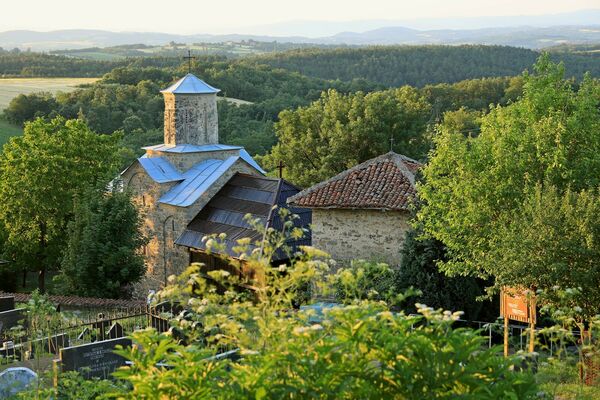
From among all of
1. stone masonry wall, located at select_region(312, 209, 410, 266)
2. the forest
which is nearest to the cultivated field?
the forest

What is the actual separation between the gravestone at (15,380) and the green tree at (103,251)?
1346 centimetres

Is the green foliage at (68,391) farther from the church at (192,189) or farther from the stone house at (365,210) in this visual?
the church at (192,189)

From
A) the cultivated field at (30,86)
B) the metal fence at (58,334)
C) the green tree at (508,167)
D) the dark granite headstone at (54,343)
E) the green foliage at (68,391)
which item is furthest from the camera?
the cultivated field at (30,86)

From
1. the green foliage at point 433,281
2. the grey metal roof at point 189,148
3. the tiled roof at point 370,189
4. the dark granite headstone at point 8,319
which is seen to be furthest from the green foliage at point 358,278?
the grey metal roof at point 189,148

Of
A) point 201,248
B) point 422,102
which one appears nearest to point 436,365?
point 201,248

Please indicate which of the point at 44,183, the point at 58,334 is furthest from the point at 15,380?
the point at 44,183

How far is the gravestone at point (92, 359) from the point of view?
1201 centimetres

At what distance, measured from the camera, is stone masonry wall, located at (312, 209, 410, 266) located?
69.4 feet

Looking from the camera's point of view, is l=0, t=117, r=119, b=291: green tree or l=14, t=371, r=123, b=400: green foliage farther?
l=0, t=117, r=119, b=291: green tree

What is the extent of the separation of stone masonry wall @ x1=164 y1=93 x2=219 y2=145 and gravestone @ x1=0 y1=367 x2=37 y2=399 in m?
19.9

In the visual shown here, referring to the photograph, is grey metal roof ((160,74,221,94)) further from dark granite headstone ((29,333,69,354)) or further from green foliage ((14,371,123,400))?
green foliage ((14,371,123,400))

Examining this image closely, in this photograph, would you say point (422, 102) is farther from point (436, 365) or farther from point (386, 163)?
point (436, 365)

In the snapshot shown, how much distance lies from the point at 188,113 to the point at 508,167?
16.3 m

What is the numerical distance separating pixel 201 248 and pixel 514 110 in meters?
12.2
